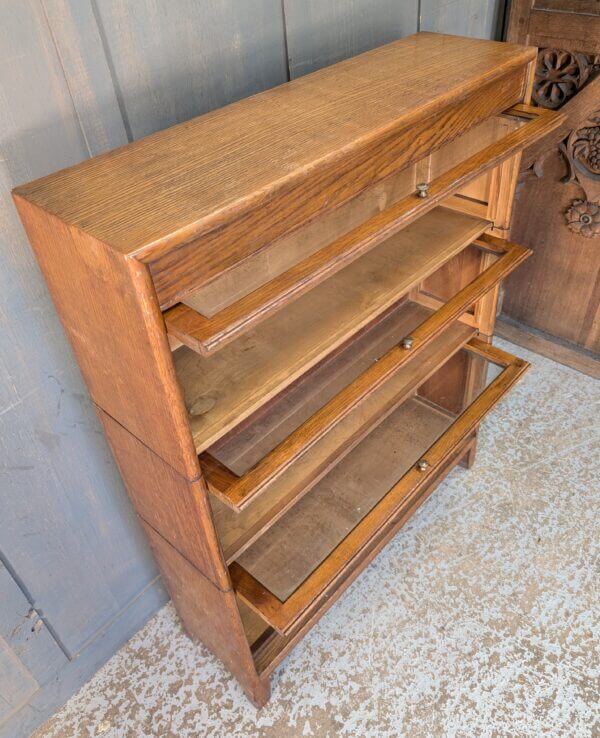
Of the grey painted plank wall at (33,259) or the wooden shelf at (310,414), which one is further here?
the wooden shelf at (310,414)

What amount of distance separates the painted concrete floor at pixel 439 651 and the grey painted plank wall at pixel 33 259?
0.19 meters

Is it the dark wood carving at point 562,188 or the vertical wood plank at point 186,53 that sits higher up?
the vertical wood plank at point 186,53

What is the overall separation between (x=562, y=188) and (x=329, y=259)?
1.60 metres

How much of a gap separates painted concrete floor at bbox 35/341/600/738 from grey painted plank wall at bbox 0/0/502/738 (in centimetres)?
19

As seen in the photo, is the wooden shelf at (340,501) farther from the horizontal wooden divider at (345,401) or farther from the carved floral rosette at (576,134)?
the carved floral rosette at (576,134)

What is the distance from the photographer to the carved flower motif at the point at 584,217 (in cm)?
218

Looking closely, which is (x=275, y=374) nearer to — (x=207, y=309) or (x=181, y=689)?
(x=207, y=309)

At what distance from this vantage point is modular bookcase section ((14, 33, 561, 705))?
88 cm

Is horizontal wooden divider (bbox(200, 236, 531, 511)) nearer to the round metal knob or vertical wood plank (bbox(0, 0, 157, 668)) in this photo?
the round metal knob

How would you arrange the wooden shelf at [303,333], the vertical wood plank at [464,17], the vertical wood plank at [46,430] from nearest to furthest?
1. the vertical wood plank at [46,430]
2. the wooden shelf at [303,333]
3. the vertical wood plank at [464,17]

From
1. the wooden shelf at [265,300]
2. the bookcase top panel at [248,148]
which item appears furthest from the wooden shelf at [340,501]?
the bookcase top panel at [248,148]

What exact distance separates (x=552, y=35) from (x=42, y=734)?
254cm

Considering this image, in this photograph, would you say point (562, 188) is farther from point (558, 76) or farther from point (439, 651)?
point (439, 651)

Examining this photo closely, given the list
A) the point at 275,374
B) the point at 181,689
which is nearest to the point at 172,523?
the point at 275,374
